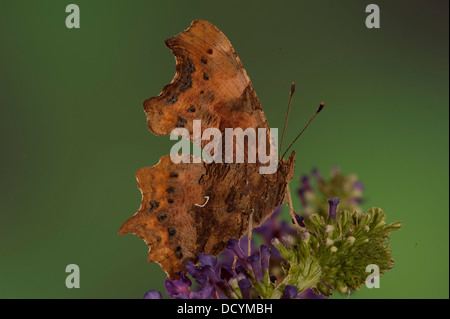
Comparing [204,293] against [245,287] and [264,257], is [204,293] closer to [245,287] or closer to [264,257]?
[245,287]

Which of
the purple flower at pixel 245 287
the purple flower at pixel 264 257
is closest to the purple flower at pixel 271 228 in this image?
the purple flower at pixel 264 257

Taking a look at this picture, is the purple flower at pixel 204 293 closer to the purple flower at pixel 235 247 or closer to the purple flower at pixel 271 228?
the purple flower at pixel 235 247

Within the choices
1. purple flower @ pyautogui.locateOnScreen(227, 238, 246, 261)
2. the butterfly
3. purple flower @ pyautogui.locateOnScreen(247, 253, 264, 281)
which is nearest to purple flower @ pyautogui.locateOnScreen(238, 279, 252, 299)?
purple flower @ pyautogui.locateOnScreen(247, 253, 264, 281)

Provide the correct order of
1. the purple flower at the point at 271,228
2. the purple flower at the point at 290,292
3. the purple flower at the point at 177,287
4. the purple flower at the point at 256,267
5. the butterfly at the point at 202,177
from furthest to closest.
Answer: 1. the purple flower at the point at 271,228
2. the butterfly at the point at 202,177
3. the purple flower at the point at 177,287
4. the purple flower at the point at 256,267
5. the purple flower at the point at 290,292

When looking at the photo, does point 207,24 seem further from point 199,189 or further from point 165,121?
point 199,189

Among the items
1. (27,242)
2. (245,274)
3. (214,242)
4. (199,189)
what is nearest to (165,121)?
(199,189)

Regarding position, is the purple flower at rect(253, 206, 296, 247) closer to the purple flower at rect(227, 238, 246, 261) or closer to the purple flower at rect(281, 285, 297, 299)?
the purple flower at rect(227, 238, 246, 261)

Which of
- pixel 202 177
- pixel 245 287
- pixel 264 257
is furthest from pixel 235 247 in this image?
pixel 202 177

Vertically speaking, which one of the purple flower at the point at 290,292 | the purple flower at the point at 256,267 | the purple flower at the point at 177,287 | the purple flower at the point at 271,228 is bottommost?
the purple flower at the point at 290,292
